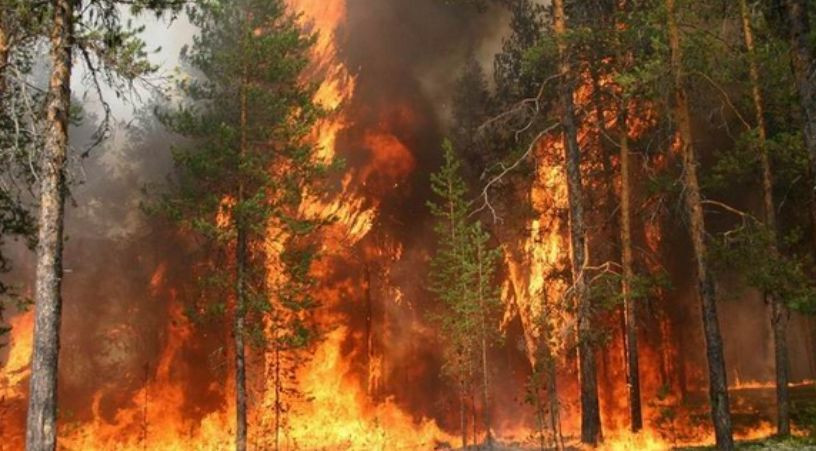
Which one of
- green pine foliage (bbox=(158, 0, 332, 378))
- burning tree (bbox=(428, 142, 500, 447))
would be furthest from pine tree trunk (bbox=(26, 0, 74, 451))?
burning tree (bbox=(428, 142, 500, 447))

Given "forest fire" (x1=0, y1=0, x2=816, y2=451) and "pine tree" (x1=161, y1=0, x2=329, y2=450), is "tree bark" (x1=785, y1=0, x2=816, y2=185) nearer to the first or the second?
"forest fire" (x1=0, y1=0, x2=816, y2=451)

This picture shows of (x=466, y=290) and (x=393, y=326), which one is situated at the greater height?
(x=466, y=290)

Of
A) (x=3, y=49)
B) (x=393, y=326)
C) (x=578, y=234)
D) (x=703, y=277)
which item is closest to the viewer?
(x=3, y=49)

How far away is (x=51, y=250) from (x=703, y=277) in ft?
40.8

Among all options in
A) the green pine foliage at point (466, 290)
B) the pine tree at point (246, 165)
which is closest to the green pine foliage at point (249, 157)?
the pine tree at point (246, 165)

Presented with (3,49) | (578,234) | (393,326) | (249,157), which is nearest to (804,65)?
(578,234)

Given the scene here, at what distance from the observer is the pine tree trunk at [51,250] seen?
9.34m

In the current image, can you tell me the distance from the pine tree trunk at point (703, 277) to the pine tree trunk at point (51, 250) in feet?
38.5

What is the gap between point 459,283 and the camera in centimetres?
2339

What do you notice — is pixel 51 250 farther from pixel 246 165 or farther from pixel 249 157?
pixel 249 157

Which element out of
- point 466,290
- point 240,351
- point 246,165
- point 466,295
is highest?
point 246,165

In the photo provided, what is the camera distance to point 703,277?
42.2 feet

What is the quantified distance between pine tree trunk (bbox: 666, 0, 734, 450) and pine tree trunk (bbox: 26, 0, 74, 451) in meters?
11.7

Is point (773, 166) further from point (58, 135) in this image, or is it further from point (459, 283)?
point (58, 135)
